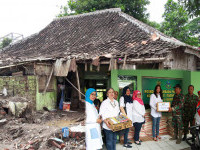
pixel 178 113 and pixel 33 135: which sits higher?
pixel 178 113

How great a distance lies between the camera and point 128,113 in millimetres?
4602

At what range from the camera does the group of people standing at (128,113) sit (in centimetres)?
367

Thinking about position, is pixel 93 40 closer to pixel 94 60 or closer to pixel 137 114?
pixel 94 60

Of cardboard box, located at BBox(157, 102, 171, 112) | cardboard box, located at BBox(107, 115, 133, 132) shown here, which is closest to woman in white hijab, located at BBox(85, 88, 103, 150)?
cardboard box, located at BBox(107, 115, 133, 132)

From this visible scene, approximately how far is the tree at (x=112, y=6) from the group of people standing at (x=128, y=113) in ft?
38.1

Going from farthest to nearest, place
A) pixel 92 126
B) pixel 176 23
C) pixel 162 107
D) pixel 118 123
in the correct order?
pixel 176 23
pixel 162 107
pixel 92 126
pixel 118 123

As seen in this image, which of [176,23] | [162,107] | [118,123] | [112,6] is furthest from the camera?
[112,6]

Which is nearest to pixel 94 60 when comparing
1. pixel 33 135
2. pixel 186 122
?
pixel 33 135

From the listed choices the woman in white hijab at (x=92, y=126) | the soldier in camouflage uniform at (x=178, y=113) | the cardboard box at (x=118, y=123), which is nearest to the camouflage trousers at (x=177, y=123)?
the soldier in camouflage uniform at (x=178, y=113)

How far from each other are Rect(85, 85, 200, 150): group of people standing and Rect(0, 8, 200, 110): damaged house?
2.00 ft

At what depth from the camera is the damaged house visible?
18.4 feet

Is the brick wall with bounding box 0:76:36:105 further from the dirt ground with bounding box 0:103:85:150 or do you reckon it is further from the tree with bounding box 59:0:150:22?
the tree with bounding box 59:0:150:22

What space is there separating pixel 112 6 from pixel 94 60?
10.8m

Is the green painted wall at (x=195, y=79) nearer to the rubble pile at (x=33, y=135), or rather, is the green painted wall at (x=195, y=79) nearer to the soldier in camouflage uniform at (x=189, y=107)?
the soldier in camouflage uniform at (x=189, y=107)
